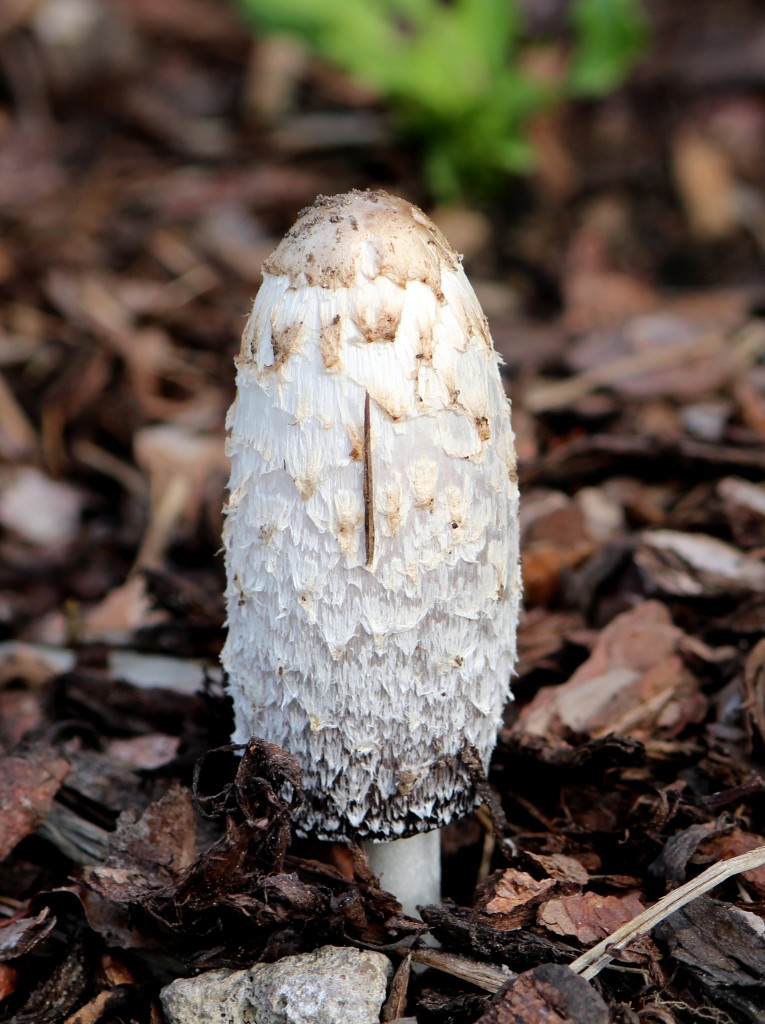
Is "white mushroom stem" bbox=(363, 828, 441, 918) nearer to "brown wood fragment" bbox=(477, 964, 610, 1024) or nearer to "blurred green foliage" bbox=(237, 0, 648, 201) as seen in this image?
"brown wood fragment" bbox=(477, 964, 610, 1024)

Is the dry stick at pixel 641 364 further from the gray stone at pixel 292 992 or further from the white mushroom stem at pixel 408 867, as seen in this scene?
the gray stone at pixel 292 992

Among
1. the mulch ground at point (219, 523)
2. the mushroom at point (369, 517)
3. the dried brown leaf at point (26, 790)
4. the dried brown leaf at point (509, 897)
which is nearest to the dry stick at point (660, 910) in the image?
the mulch ground at point (219, 523)

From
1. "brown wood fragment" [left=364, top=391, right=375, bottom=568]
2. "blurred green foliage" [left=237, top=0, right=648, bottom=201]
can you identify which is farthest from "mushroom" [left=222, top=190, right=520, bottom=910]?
"blurred green foliage" [left=237, top=0, right=648, bottom=201]

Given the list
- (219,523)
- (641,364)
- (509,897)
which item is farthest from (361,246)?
(641,364)

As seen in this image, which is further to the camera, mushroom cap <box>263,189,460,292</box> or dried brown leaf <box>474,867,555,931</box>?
dried brown leaf <box>474,867,555,931</box>

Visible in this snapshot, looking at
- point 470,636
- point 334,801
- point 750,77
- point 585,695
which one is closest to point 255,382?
point 470,636
